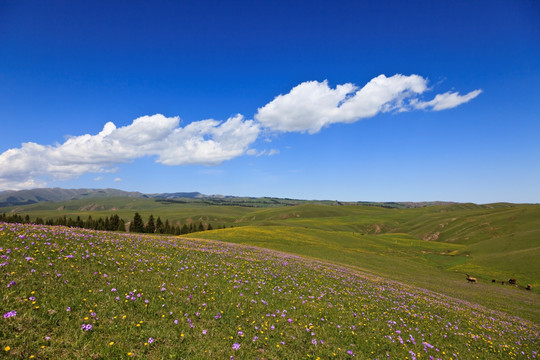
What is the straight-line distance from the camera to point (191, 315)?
34.7 ft

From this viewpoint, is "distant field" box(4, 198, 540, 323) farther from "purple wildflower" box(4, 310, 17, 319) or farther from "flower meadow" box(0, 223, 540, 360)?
"purple wildflower" box(4, 310, 17, 319)

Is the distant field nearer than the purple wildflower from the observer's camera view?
No

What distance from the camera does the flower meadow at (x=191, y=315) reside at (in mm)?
7965

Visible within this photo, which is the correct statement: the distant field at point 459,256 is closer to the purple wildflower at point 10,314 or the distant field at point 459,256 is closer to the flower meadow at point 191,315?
the flower meadow at point 191,315

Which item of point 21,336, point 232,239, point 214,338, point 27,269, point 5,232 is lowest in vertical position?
point 232,239

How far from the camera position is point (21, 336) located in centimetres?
703

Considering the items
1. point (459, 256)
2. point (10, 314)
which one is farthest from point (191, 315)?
point (459, 256)

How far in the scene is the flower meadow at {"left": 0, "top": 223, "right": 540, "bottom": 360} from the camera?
796 centimetres

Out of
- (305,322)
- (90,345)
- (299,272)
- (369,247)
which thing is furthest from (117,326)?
(369,247)

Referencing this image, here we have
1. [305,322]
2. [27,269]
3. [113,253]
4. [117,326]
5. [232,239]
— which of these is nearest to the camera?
[117,326]

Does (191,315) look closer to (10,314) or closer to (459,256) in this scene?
(10,314)

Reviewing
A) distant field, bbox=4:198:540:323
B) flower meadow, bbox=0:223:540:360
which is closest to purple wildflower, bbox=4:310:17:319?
flower meadow, bbox=0:223:540:360

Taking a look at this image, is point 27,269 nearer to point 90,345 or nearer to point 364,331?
point 90,345

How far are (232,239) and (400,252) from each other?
50918 millimetres
